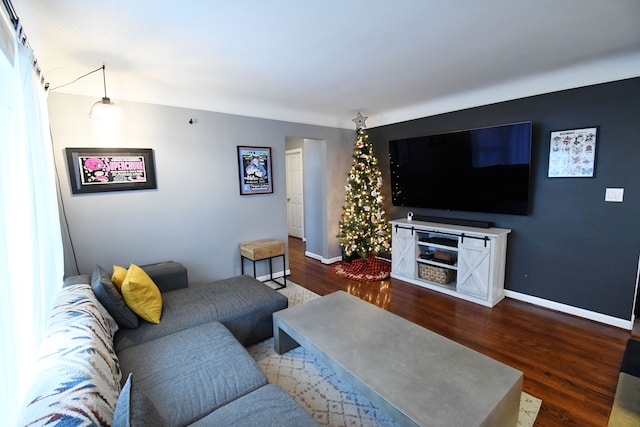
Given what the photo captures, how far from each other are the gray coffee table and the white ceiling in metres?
2.11

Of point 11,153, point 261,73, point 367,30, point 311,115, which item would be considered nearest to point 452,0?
point 367,30

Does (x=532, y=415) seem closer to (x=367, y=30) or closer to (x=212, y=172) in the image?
(x=367, y=30)

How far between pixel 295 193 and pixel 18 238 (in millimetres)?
5858

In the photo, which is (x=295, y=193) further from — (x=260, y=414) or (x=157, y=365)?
(x=260, y=414)

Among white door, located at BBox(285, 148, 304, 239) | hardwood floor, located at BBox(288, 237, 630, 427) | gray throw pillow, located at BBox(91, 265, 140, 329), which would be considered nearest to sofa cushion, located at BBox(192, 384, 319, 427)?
gray throw pillow, located at BBox(91, 265, 140, 329)

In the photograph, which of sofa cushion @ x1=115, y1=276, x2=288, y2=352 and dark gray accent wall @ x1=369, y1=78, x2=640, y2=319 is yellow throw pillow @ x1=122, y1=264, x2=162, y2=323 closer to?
sofa cushion @ x1=115, y1=276, x2=288, y2=352

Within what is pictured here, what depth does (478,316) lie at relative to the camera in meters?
3.04

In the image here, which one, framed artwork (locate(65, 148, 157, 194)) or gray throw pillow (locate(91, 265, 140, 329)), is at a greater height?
framed artwork (locate(65, 148, 157, 194))

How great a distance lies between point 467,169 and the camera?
3553 millimetres

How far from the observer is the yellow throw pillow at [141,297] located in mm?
2084

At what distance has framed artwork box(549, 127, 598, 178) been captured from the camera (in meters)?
2.80

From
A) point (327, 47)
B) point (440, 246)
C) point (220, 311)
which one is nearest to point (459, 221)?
point (440, 246)

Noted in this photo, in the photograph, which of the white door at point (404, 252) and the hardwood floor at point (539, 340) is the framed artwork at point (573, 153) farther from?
the white door at point (404, 252)

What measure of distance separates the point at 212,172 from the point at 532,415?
3.61m
